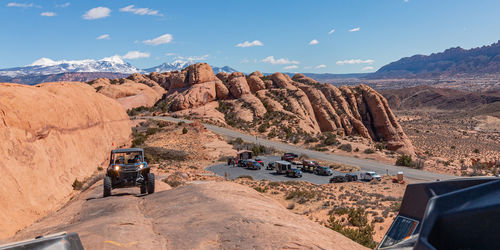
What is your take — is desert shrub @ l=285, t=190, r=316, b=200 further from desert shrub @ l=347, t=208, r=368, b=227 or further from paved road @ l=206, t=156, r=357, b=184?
paved road @ l=206, t=156, r=357, b=184

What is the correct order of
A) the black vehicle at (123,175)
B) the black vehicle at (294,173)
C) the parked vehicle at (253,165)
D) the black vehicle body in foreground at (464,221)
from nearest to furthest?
1. the black vehicle body in foreground at (464,221)
2. the black vehicle at (123,175)
3. the black vehicle at (294,173)
4. the parked vehicle at (253,165)

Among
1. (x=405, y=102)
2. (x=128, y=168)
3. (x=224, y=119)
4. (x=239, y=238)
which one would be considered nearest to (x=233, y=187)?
(x=128, y=168)

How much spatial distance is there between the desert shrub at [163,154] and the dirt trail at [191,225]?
2344cm

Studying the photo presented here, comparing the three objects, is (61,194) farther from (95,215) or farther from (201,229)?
(201,229)

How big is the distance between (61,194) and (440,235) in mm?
18416

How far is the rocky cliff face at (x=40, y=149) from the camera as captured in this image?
13336mm

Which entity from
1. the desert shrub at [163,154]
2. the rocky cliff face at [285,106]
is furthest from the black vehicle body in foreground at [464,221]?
the rocky cliff face at [285,106]

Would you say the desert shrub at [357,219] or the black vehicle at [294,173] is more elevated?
the desert shrub at [357,219]

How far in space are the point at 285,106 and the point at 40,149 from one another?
5938 cm

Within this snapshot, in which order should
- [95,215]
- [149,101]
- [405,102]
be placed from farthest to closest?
[405,102] → [149,101] → [95,215]

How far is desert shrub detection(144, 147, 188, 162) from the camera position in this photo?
37081mm

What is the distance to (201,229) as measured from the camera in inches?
337

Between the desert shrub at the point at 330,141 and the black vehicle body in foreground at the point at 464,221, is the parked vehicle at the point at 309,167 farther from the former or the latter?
Answer: the black vehicle body in foreground at the point at 464,221

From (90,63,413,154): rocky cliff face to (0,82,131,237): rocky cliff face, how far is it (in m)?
42.0
